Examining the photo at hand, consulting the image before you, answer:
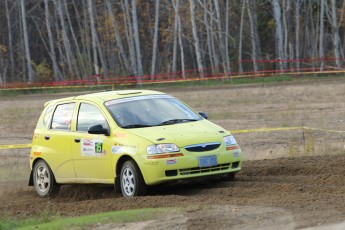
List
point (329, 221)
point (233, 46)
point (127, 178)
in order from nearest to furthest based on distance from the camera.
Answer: point (329, 221) < point (127, 178) < point (233, 46)

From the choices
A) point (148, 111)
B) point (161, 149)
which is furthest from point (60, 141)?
point (161, 149)

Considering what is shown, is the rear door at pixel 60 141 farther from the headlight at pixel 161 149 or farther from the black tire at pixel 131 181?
the headlight at pixel 161 149

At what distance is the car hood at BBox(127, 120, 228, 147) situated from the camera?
11766 millimetres

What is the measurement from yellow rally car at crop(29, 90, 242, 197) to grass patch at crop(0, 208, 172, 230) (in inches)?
73.0

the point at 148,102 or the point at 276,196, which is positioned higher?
the point at 148,102

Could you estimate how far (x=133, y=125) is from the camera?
1240cm

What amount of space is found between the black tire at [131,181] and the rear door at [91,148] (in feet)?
0.98

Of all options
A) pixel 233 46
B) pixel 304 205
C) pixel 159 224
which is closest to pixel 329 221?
pixel 304 205

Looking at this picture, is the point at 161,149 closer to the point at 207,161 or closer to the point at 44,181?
the point at 207,161

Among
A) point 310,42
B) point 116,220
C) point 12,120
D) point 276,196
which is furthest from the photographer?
point 310,42

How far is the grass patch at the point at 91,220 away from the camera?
9.23m

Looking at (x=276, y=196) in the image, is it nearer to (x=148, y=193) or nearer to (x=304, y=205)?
(x=304, y=205)

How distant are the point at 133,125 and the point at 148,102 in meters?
0.75

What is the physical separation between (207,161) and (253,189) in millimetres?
790
